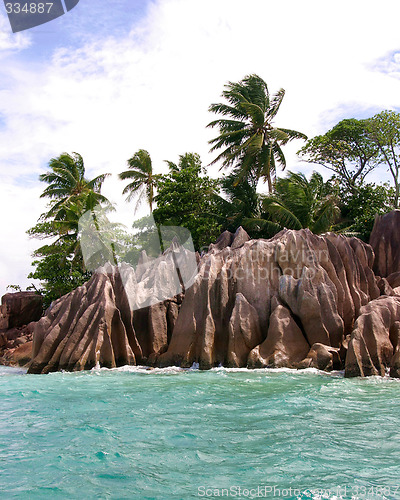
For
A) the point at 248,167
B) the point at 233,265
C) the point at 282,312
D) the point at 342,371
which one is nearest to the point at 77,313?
the point at 233,265

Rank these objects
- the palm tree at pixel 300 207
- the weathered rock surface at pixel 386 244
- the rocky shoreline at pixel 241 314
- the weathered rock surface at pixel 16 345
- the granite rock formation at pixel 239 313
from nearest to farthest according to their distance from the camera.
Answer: the rocky shoreline at pixel 241 314, the granite rock formation at pixel 239 313, the weathered rock surface at pixel 386 244, the weathered rock surface at pixel 16 345, the palm tree at pixel 300 207

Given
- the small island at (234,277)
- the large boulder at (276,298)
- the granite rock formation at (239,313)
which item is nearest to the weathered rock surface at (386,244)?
the small island at (234,277)

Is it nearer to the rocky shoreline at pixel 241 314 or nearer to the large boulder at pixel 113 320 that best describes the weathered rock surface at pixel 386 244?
the rocky shoreline at pixel 241 314

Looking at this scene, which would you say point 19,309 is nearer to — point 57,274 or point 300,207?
point 57,274

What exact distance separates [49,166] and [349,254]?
23586 mm

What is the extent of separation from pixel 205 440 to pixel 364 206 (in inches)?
885

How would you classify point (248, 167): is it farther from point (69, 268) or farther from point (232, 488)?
point (232, 488)

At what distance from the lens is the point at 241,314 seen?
14.1m

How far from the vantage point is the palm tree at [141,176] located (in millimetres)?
32219

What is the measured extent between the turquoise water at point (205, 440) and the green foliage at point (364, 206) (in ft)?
47.0

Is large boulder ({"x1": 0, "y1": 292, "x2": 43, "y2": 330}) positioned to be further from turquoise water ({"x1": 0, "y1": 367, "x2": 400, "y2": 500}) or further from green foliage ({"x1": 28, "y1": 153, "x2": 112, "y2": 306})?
turquoise water ({"x1": 0, "y1": 367, "x2": 400, "y2": 500})

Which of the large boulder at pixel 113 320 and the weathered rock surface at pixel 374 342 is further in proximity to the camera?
the large boulder at pixel 113 320

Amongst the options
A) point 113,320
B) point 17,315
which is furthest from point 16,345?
point 113,320

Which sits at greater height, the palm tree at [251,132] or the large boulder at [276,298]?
the palm tree at [251,132]
